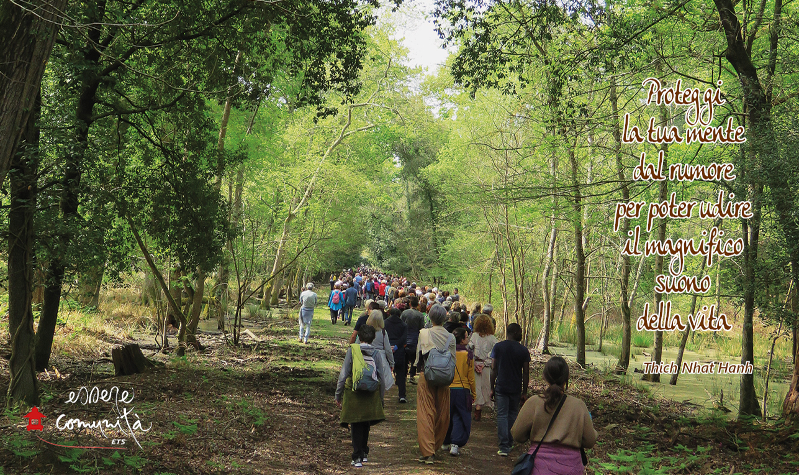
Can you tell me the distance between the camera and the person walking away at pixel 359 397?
21.1ft

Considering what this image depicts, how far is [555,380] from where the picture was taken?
405 centimetres

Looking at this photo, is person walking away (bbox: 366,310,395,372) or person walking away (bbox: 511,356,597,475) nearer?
person walking away (bbox: 511,356,597,475)

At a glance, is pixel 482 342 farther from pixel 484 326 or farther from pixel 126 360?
pixel 126 360

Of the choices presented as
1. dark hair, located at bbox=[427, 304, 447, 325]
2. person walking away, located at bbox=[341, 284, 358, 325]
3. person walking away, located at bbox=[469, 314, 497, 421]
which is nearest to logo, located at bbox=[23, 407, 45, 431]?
dark hair, located at bbox=[427, 304, 447, 325]

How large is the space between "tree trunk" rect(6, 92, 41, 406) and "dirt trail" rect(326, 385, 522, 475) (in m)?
3.85

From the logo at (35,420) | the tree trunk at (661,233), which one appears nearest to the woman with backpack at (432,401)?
the logo at (35,420)

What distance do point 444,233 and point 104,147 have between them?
32.3 metres

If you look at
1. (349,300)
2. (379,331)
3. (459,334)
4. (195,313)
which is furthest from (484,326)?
(349,300)

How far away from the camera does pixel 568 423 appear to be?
3939mm

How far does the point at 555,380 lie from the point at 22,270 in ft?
20.6

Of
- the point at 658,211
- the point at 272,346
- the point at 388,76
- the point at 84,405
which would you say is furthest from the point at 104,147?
the point at 388,76

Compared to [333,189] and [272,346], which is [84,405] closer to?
[272,346]

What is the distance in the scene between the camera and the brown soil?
5.50 meters

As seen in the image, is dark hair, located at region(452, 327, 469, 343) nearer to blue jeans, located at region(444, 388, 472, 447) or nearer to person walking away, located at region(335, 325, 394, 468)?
blue jeans, located at region(444, 388, 472, 447)
